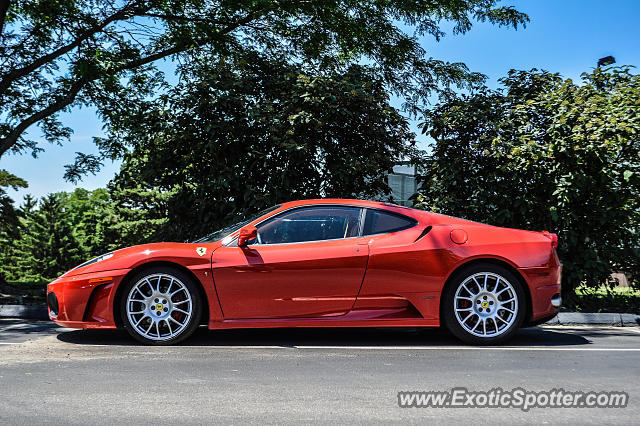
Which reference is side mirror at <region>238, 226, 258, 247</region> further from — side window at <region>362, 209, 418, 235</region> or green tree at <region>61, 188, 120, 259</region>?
green tree at <region>61, 188, 120, 259</region>

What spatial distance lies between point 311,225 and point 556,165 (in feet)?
14.4

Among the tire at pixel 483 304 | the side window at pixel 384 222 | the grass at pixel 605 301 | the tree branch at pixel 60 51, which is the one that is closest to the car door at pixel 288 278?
the side window at pixel 384 222

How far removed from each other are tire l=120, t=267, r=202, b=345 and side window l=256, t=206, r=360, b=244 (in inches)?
33.6

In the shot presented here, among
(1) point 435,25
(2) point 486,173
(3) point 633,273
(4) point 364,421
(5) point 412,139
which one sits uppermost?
(1) point 435,25

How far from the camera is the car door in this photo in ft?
18.9

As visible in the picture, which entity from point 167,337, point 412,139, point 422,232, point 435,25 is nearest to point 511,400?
point 422,232

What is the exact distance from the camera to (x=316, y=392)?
13.5 feet

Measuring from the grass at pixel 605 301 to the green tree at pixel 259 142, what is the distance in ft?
11.4

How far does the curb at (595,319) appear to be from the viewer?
8.00 metres

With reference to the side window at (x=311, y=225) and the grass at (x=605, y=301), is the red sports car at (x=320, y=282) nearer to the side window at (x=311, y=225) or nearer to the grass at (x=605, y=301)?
the side window at (x=311, y=225)

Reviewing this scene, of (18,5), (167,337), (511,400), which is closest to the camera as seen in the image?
(511,400)

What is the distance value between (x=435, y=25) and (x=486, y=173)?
4.38 m

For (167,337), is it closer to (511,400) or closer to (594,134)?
(511,400)

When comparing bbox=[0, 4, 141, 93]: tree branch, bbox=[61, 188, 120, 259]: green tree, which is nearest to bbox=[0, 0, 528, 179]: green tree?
bbox=[0, 4, 141, 93]: tree branch
